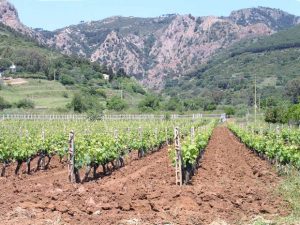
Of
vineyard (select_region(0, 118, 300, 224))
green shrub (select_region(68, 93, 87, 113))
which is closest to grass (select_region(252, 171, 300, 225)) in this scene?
vineyard (select_region(0, 118, 300, 224))

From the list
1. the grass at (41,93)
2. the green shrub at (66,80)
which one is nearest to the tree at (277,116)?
the grass at (41,93)

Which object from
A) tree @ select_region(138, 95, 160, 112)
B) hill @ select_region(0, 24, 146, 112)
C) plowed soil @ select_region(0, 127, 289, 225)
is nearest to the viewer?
plowed soil @ select_region(0, 127, 289, 225)

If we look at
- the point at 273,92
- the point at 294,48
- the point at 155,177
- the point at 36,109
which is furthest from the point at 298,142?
the point at 294,48

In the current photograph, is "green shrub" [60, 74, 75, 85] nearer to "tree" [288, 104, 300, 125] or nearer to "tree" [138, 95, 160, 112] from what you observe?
"tree" [138, 95, 160, 112]

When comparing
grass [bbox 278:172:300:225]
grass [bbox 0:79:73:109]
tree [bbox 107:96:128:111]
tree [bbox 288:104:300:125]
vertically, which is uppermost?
grass [bbox 0:79:73:109]

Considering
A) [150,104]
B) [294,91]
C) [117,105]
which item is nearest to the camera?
[117,105]

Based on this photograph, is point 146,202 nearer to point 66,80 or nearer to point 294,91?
point 66,80

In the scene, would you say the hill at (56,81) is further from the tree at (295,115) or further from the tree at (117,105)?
the tree at (295,115)

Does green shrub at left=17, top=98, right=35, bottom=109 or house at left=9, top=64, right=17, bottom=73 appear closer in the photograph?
green shrub at left=17, top=98, right=35, bottom=109

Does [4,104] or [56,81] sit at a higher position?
[56,81]

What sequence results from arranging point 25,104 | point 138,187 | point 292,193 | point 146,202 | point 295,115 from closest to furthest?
point 146,202 → point 292,193 → point 138,187 → point 295,115 → point 25,104

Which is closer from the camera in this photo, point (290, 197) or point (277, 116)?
point (290, 197)

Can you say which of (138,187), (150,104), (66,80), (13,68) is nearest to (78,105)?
(150,104)

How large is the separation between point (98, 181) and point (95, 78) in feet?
424
